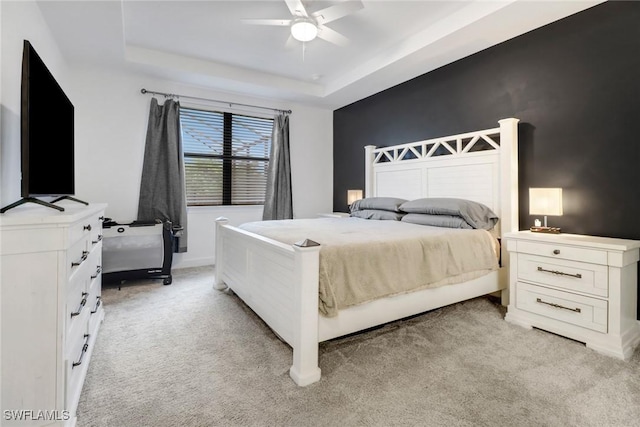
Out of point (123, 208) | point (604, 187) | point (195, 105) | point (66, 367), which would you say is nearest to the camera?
point (66, 367)

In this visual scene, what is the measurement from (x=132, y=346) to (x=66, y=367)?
828mm

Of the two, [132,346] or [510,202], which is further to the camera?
[510,202]

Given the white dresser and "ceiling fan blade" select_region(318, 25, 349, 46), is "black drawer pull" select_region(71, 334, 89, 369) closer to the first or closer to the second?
the white dresser

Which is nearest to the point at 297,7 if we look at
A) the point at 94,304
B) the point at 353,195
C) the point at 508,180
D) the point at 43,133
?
the point at 43,133

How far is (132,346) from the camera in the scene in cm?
202

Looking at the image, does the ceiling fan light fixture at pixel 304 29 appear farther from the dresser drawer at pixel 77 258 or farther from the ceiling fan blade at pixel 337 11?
the dresser drawer at pixel 77 258

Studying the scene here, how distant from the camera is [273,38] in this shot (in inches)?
131

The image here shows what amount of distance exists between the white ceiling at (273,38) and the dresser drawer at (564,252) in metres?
1.91

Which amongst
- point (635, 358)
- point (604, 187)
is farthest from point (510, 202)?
point (635, 358)

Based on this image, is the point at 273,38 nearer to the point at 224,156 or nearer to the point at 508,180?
the point at 224,156

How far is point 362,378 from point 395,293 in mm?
563

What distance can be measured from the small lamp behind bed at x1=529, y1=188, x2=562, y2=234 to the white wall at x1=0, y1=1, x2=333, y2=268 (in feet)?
11.2

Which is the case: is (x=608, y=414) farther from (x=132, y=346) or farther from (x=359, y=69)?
(x=359, y=69)

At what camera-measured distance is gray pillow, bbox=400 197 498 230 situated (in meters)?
2.73
